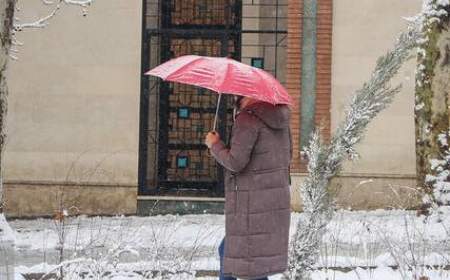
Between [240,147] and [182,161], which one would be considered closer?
[240,147]

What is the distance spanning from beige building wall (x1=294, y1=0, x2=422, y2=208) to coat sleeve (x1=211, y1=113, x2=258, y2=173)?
715 centimetres

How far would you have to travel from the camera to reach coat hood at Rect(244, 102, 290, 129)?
4.80m

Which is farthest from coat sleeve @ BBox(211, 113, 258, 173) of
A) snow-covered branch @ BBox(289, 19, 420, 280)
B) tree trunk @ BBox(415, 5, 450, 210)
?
tree trunk @ BBox(415, 5, 450, 210)

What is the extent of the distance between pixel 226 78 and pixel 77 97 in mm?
7582

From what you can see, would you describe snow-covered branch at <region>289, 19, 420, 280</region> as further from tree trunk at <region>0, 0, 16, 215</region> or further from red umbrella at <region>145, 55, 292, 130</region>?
tree trunk at <region>0, 0, 16, 215</region>

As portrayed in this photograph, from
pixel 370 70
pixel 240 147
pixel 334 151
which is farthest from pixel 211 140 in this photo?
pixel 370 70

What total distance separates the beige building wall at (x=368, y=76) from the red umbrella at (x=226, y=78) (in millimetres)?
7002

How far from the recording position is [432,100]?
9.65m

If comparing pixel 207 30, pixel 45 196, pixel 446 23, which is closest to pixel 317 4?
pixel 207 30

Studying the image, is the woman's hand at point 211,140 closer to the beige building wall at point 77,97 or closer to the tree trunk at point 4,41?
the tree trunk at point 4,41

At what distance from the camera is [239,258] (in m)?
4.74

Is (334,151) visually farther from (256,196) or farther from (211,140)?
(211,140)

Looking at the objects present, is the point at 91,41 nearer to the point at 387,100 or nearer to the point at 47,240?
the point at 47,240

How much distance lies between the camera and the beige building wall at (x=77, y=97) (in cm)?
1200
